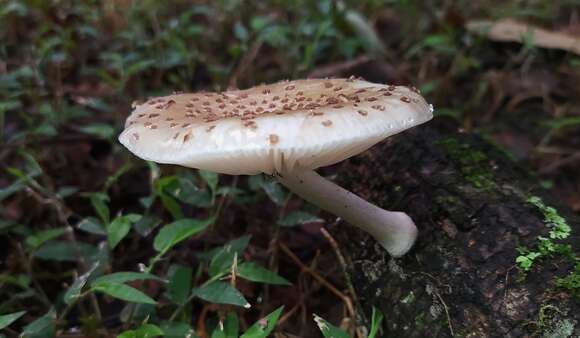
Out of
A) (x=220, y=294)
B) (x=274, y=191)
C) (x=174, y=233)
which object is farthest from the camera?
(x=274, y=191)

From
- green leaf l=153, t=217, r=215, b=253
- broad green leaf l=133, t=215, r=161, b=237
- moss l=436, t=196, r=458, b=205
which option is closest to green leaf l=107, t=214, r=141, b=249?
green leaf l=153, t=217, r=215, b=253

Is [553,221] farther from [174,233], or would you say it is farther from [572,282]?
[174,233]

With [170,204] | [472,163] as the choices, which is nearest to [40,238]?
[170,204]

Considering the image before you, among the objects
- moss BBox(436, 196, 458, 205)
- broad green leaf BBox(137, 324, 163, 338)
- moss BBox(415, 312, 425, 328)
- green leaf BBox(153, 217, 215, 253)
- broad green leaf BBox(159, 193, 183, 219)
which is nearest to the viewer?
broad green leaf BBox(137, 324, 163, 338)

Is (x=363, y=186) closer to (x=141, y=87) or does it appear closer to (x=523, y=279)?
(x=523, y=279)

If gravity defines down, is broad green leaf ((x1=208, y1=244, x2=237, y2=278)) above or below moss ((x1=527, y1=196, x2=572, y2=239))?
below

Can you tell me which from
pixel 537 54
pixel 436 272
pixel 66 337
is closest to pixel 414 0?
pixel 537 54

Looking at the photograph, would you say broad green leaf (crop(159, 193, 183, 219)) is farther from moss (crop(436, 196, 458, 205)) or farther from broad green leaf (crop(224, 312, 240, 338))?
moss (crop(436, 196, 458, 205))
